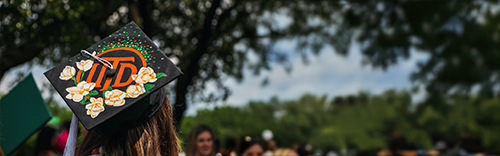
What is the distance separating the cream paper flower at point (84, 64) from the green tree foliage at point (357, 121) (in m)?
2.52

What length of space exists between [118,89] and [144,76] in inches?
3.5

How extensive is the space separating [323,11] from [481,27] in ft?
26.1

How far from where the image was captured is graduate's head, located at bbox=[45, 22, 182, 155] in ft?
3.99

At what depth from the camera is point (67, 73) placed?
4.14 feet

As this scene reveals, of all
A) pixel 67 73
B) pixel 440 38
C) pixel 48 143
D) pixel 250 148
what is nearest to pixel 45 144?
pixel 48 143

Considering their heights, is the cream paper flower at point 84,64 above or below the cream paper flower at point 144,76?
above

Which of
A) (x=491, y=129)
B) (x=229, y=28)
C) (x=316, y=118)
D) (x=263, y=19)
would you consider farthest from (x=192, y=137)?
(x=316, y=118)

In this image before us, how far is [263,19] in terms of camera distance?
561 cm

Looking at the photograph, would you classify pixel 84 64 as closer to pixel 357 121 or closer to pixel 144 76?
pixel 144 76

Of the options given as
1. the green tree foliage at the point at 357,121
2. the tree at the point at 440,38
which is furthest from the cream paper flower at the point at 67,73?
the tree at the point at 440,38

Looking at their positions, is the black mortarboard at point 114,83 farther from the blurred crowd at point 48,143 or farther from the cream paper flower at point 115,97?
the blurred crowd at point 48,143

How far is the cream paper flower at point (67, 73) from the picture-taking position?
1.25 metres

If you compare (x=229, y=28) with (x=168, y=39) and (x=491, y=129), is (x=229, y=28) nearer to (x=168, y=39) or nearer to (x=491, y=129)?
(x=168, y=39)

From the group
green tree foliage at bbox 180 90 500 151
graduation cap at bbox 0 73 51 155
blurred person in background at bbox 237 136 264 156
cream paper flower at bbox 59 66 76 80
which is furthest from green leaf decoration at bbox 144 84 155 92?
blurred person in background at bbox 237 136 264 156
